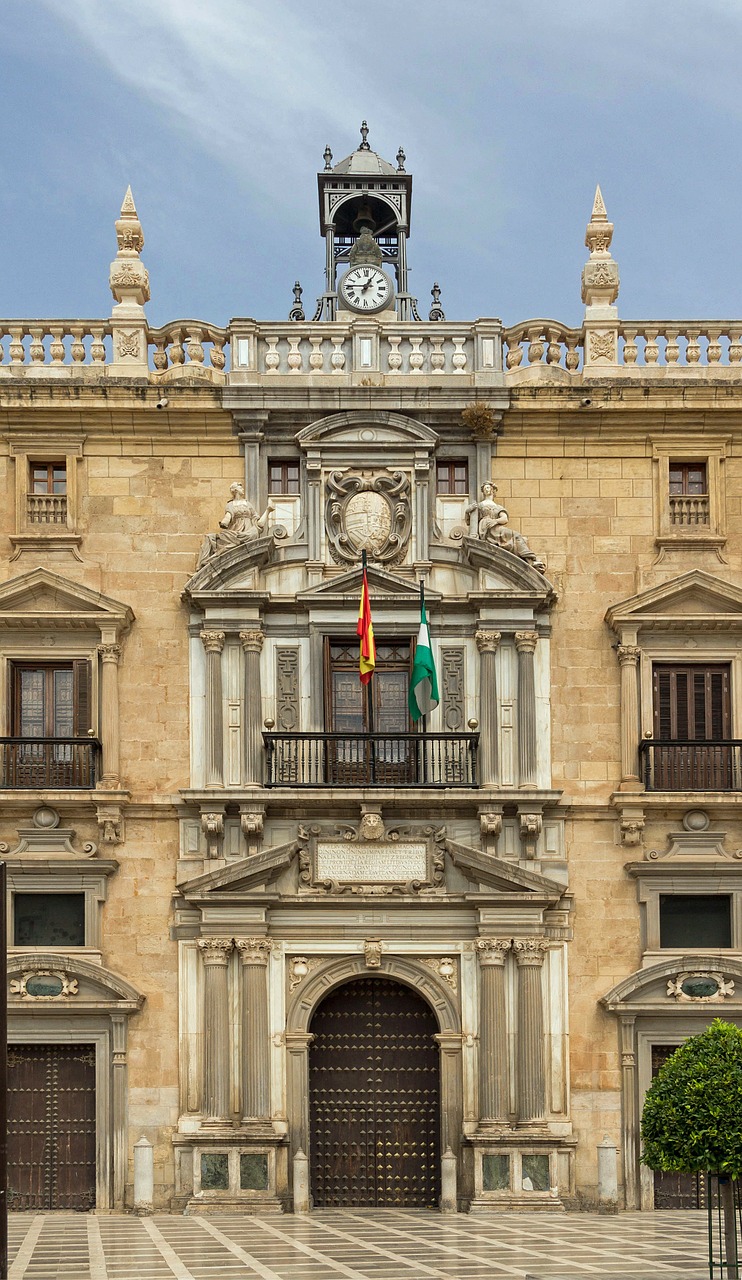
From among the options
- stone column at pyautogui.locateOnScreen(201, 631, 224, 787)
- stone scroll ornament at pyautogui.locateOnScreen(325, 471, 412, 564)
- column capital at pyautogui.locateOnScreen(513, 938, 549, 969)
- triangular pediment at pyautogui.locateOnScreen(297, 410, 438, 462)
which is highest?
triangular pediment at pyautogui.locateOnScreen(297, 410, 438, 462)

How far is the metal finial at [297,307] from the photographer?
114 ft

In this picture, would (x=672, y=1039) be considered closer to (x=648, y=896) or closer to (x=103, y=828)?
(x=648, y=896)

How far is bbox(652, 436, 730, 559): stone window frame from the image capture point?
26203 millimetres

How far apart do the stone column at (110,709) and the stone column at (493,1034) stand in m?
5.71

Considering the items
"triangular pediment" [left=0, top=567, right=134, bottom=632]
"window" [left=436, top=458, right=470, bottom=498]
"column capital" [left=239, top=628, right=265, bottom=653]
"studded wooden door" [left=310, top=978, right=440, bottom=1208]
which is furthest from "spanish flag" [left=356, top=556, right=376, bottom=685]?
"studded wooden door" [left=310, top=978, right=440, bottom=1208]

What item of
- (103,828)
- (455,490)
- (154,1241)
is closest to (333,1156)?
(154,1241)

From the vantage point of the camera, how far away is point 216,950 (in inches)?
977

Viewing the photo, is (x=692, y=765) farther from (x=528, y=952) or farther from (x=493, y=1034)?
(x=493, y=1034)

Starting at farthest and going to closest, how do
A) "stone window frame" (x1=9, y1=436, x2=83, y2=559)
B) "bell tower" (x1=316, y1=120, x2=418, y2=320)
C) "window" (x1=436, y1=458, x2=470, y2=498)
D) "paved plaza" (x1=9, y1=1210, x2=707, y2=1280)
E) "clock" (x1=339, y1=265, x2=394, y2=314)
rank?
1. "bell tower" (x1=316, y1=120, x2=418, y2=320)
2. "clock" (x1=339, y1=265, x2=394, y2=314)
3. "window" (x1=436, y1=458, x2=470, y2=498)
4. "stone window frame" (x1=9, y1=436, x2=83, y2=559)
5. "paved plaza" (x1=9, y1=1210, x2=707, y2=1280)

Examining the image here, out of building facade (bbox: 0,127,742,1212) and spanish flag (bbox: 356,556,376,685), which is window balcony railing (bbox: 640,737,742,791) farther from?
spanish flag (bbox: 356,556,376,685)

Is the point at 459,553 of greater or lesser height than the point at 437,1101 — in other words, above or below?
above

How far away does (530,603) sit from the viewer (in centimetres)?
2564

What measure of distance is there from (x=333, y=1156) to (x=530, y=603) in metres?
8.18

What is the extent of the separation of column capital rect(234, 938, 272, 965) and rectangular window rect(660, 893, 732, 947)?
565 centimetres
